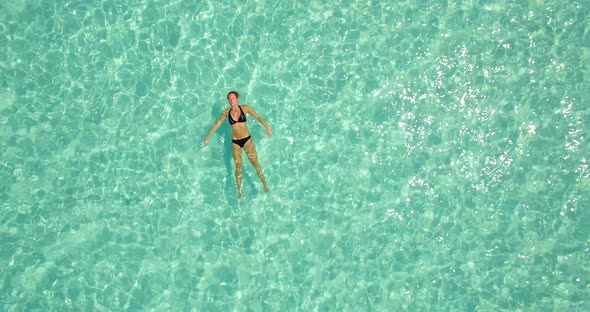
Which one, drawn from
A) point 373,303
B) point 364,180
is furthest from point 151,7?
point 373,303

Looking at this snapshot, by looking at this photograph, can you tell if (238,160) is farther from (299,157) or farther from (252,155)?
(299,157)

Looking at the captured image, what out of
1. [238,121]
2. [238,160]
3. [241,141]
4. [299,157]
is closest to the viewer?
[238,121]

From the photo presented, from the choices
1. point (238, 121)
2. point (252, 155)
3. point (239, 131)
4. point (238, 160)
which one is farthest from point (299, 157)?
point (238, 121)

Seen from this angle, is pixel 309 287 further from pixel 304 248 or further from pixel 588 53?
pixel 588 53

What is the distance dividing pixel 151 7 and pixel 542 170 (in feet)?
22.9

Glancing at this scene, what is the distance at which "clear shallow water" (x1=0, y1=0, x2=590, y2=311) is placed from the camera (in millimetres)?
9711

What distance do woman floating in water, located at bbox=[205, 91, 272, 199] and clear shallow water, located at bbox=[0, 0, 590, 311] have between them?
0.61 metres

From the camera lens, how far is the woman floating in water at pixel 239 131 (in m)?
8.91

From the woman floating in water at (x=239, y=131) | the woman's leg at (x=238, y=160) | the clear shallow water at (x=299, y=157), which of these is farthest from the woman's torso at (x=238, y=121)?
the clear shallow water at (x=299, y=157)

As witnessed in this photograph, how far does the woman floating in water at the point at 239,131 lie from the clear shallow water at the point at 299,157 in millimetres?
611

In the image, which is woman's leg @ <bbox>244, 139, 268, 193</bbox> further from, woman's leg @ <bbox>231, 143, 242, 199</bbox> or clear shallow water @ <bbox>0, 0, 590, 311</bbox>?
clear shallow water @ <bbox>0, 0, 590, 311</bbox>

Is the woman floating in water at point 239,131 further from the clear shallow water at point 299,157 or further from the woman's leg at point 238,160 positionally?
the clear shallow water at point 299,157

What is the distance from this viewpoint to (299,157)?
398 inches

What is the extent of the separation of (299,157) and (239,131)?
1421mm
